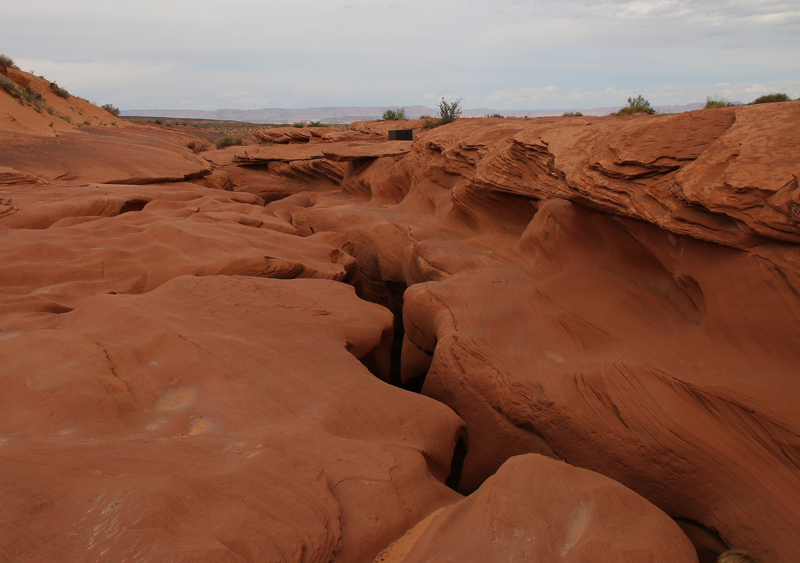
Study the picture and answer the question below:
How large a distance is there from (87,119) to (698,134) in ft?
81.1

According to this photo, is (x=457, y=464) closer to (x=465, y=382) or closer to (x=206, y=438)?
(x=465, y=382)

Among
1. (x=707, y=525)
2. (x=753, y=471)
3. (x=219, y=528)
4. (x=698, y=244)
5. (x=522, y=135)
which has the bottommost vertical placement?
(x=707, y=525)

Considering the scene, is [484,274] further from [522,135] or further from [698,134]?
[698,134]

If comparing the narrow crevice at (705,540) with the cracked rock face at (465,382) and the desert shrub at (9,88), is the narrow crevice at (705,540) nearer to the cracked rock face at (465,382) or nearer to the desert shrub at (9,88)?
the cracked rock face at (465,382)

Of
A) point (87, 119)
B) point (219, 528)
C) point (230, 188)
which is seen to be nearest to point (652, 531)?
point (219, 528)

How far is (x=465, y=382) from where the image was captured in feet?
14.5

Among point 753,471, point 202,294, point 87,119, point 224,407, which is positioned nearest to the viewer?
point 753,471

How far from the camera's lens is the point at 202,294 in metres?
4.84

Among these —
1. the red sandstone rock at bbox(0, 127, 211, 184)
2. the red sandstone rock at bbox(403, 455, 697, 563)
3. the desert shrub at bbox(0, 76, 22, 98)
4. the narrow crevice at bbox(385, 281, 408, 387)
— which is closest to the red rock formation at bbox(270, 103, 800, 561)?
the red sandstone rock at bbox(403, 455, 697, 563)

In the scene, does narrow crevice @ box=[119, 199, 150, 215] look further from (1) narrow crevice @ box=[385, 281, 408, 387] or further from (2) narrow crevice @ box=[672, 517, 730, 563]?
(2) narrow crevice @ box=[672, 517, 730, 563]

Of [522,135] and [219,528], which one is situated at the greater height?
[522,135]

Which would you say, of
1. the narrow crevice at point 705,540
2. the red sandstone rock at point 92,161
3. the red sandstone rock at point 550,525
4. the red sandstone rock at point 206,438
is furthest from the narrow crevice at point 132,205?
the narrow crevice at point 705,540

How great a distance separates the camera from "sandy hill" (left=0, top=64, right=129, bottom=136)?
47.0ft

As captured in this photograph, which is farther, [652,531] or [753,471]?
[753,471]
